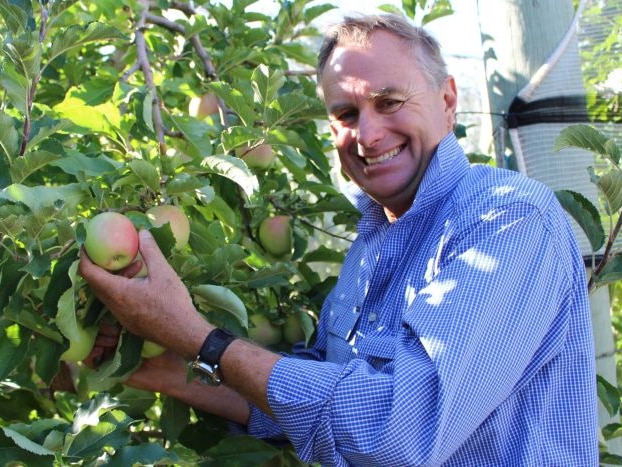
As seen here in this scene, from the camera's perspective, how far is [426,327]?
122 centimetres

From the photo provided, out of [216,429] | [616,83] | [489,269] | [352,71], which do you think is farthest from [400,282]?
[616,83]

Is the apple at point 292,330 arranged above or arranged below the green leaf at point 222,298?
below

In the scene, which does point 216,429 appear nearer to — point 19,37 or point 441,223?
point 441,223

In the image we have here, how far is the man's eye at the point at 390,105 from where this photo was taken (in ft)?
5.18

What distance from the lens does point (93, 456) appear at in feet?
3.95

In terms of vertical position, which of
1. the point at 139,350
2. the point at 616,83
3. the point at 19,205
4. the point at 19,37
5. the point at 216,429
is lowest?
the point at 216,429

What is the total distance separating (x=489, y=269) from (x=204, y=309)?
1.55 ft

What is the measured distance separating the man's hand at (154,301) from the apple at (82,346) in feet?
0.22

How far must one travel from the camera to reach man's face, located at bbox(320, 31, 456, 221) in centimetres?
158

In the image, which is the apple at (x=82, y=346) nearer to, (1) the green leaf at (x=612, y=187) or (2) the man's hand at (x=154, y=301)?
(2) the man's hand at (x=154, y=301)

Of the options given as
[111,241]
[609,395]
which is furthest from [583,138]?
[111,241]

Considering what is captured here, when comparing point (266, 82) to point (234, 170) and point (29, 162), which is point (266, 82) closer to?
point (234, 170)

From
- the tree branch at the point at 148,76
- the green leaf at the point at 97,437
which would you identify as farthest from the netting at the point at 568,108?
the green leaf at the point at 97,437

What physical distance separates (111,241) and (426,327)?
0.44 metres
